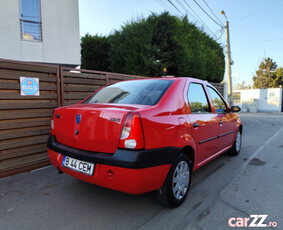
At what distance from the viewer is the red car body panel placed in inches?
78.9

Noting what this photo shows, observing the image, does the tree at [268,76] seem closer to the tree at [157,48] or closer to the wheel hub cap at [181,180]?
the tree at [157,48]

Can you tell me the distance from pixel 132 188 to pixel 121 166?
0.26 meters

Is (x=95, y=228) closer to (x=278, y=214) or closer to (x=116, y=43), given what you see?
(x=278, y=214)

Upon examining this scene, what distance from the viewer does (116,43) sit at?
39.6 ft

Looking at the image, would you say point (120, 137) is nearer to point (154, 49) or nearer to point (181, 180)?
point (181, 180)

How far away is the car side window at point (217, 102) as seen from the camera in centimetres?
360

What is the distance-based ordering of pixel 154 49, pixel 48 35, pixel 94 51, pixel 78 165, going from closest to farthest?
pixel 78 165
pixel 48 35
pixel 154 49
pixel 94 51

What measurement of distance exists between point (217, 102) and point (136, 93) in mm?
1871

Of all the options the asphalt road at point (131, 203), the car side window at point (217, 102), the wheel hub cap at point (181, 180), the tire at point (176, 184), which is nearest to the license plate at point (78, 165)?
the asphalt road at point (131, 203)

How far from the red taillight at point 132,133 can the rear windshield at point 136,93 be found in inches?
16.7

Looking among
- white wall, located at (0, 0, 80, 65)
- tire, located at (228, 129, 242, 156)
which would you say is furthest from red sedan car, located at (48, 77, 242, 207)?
white wall, located at (0, 0, 80, 65)

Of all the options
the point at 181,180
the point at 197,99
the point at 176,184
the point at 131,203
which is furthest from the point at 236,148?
the point at 131,203

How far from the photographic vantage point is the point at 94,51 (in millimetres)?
13461

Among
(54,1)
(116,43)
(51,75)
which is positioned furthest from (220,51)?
(51,75)
